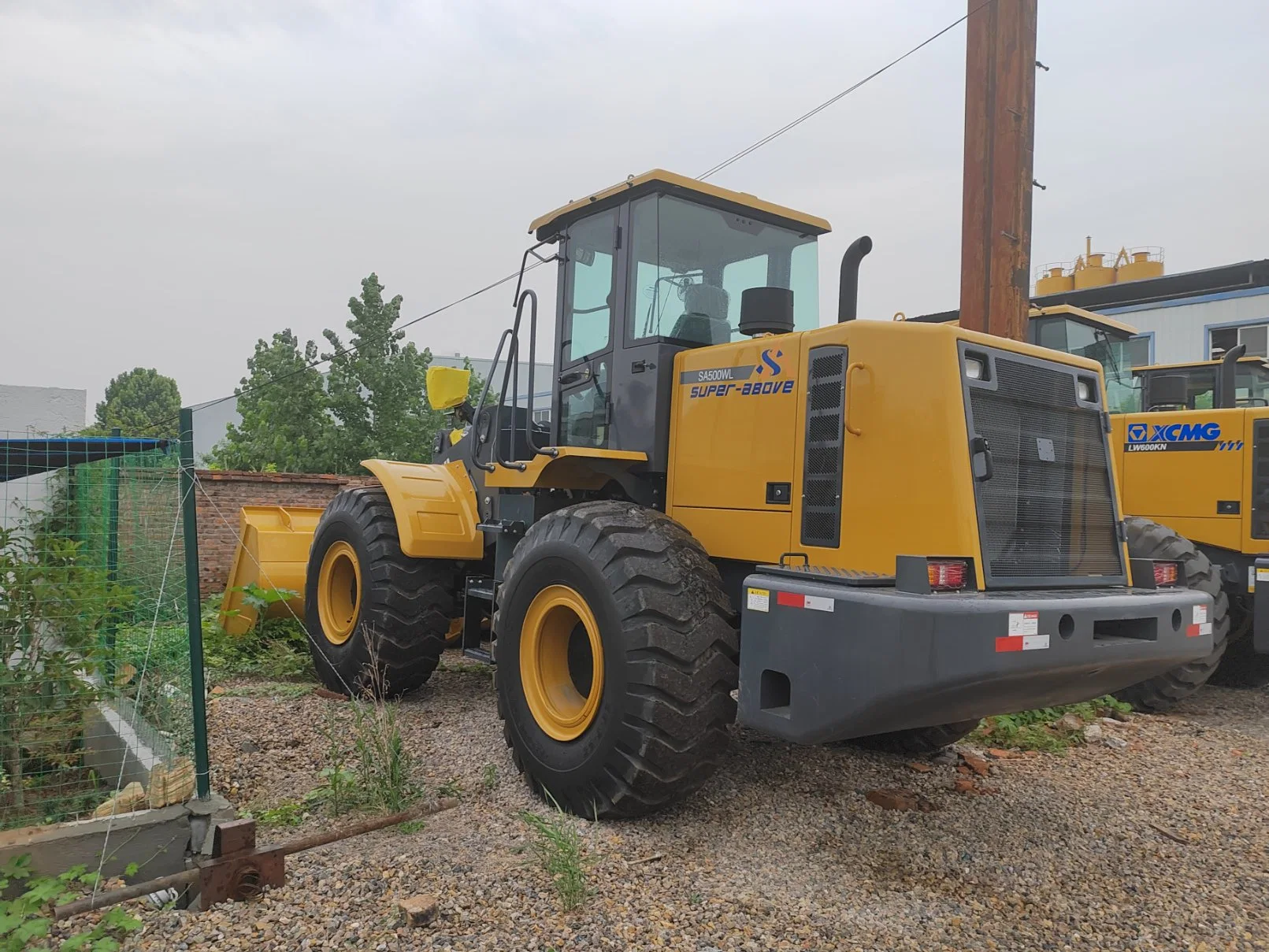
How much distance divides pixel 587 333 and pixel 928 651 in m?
2.80

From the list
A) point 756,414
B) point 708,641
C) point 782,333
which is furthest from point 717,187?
point 708,641

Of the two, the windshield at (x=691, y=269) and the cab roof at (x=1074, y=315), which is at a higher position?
the cab roof at (x=1074, y=315)

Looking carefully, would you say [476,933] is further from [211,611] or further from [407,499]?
[211,611]

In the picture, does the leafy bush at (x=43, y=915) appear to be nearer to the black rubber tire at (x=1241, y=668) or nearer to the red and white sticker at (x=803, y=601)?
the red and white sticker at (x=803, y=601)

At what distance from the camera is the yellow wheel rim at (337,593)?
265 inches

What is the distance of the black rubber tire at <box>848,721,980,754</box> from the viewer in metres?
5.31

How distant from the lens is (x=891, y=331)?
13.0 ft

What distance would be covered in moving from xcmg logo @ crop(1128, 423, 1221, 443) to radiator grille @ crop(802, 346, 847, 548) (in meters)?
5.17

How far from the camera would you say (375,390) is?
15.3m

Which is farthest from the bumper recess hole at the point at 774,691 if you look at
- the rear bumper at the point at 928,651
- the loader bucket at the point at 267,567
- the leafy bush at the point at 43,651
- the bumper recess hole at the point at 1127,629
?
the loader bucket at the point at 267,567

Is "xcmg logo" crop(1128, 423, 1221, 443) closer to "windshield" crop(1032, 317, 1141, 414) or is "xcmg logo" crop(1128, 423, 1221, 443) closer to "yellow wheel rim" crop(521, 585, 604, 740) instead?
"windshield" crop(1032, 317, 1141, 414)

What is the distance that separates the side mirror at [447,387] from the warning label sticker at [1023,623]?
13.6ft

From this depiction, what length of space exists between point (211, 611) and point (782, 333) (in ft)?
20.3

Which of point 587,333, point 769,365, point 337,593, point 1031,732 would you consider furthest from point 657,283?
point 1031,732
